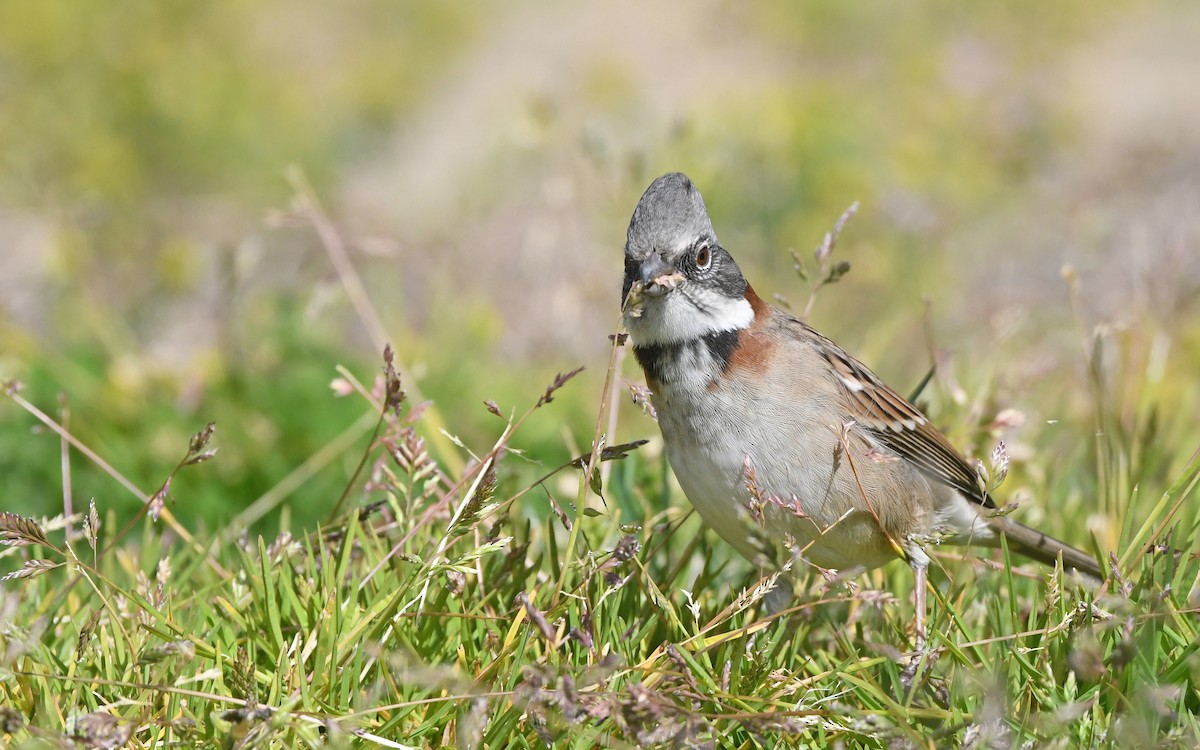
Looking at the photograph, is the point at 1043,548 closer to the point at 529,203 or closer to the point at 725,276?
the point at 725,276

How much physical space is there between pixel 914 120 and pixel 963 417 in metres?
4.74

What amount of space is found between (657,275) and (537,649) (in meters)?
1.03

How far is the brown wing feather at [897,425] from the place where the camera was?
3.58 metres

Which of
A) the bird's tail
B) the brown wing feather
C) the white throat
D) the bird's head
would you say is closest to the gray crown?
the bird's head

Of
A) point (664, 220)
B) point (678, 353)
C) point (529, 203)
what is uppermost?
point (664, 220)

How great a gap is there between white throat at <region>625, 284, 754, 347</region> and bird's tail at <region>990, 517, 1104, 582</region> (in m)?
1.02

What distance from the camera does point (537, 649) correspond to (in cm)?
279

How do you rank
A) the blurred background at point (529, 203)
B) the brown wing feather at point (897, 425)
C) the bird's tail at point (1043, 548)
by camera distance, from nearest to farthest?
1. the bird's tail at point (1043, 548)
2. the brown wing feather at point (897, 425)
3. the blurred background at point (529, 203)

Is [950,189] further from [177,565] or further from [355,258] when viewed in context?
[177,565]

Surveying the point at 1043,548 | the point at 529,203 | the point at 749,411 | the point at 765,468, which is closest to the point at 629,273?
the point at 749,411

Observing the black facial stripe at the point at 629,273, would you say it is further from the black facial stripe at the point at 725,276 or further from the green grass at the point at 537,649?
the green grass at the point at 537,649

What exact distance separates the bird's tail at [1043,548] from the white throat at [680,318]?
1022 mm

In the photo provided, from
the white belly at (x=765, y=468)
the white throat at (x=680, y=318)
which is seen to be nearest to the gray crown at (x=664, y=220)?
the white throat at (x=680, y=318)

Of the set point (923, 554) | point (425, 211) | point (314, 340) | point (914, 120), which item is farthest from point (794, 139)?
point (923, 554)
